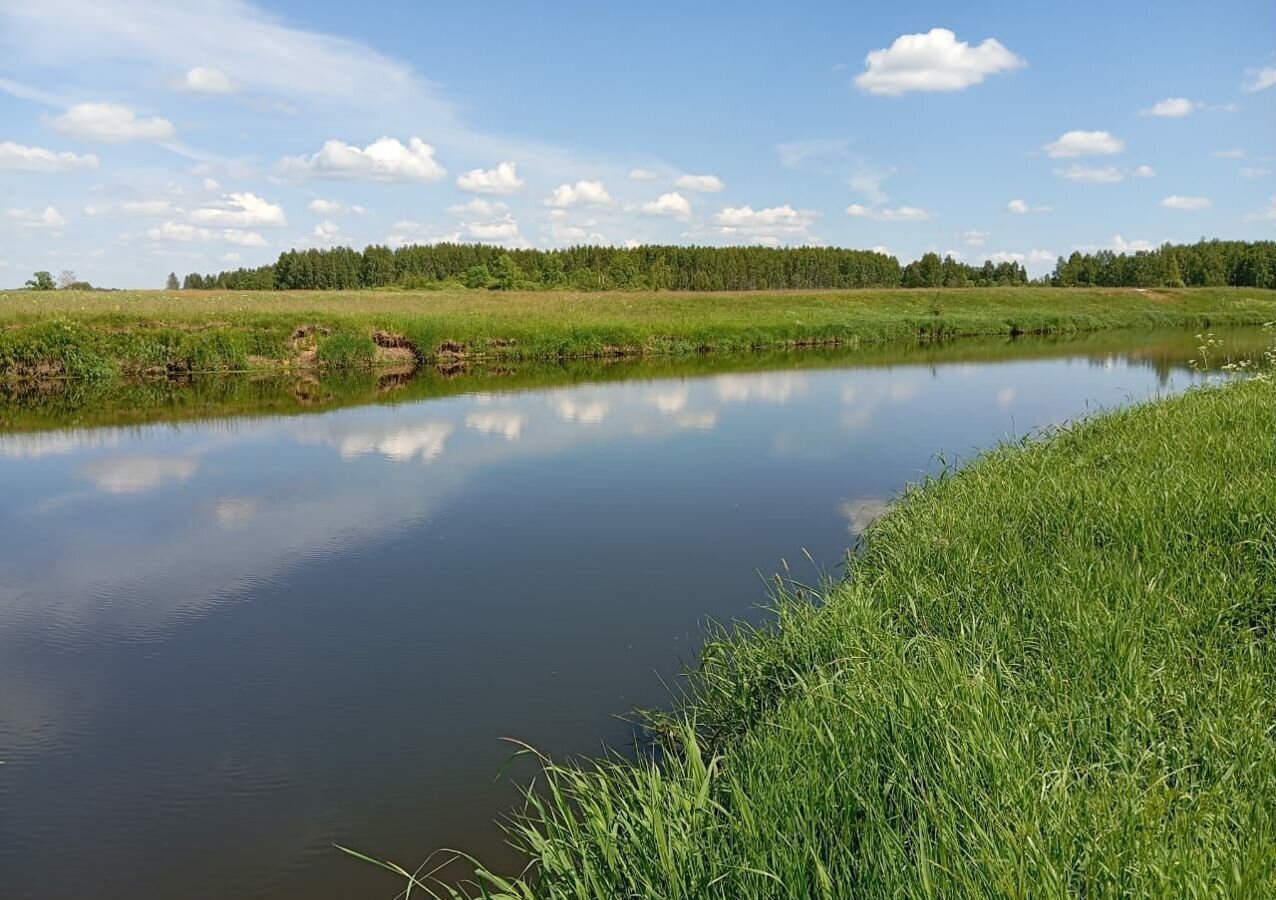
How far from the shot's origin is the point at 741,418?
17.8 m

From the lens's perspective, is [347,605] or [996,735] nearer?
[996,735]

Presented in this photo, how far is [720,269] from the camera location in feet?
315

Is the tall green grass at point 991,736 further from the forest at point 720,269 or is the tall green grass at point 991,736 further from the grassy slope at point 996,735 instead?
the forest at point 720,269

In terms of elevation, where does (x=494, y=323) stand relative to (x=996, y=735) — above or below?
above

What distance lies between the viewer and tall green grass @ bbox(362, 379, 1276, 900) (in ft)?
8.46

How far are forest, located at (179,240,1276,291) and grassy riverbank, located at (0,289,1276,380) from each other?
27.6 m

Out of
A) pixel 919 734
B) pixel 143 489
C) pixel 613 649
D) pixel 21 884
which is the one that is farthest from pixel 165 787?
pixel 143 489

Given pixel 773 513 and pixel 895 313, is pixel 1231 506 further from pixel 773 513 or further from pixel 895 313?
pixel 895 313

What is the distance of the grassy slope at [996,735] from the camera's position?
2574mm

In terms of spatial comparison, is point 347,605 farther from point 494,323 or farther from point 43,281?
point 43,281

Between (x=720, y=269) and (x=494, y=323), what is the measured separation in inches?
2654

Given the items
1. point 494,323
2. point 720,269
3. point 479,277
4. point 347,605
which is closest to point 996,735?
point 347,605

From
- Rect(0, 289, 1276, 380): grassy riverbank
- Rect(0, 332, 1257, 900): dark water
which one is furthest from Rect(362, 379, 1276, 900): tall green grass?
Rect(0, 289, 1276, 380): grassy riverbank

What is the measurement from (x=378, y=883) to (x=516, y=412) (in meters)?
Result: 14.9
